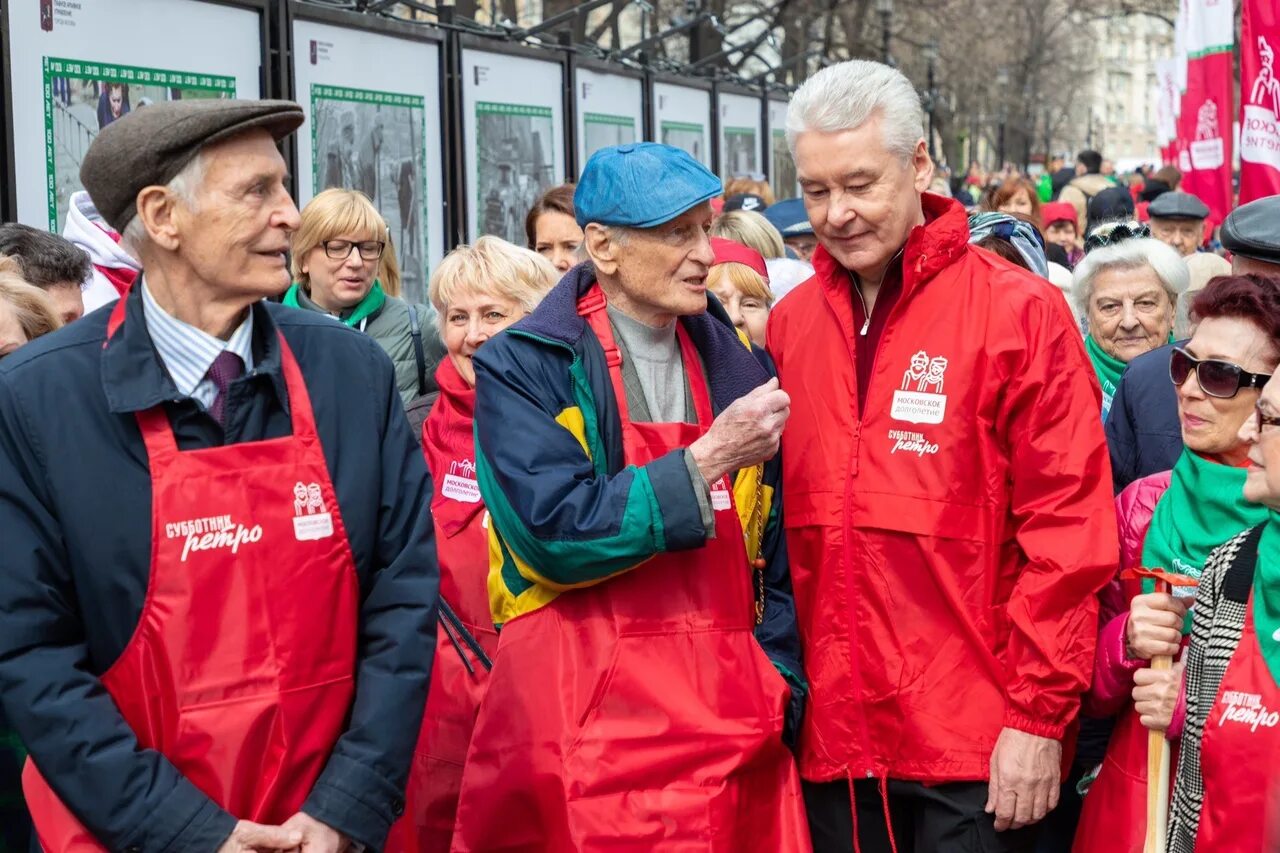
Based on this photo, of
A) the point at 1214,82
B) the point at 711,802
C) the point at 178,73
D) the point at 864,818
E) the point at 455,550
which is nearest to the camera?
the point at 711,802

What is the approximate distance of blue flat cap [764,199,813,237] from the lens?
340 inches

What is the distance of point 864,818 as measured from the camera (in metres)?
3.58

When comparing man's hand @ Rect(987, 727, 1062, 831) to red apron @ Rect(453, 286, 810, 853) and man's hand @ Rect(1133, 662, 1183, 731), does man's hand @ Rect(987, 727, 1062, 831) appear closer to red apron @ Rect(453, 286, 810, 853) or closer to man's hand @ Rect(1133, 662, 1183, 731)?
man's hand @ Rect(1133, 662, 1183, 731)

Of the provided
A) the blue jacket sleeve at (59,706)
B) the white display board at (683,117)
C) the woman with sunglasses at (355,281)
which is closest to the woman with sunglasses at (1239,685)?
the blue jacket sleeve at (59,706)

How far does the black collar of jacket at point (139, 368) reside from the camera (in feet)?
9.20

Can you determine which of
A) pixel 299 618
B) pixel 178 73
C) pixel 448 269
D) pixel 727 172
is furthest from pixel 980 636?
pixel 727 172

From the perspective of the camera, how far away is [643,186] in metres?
3.32

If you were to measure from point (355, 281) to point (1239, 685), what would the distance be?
3.99 m

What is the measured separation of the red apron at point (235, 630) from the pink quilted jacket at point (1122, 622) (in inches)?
62.3

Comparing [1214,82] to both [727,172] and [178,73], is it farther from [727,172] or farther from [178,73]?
[178,73]

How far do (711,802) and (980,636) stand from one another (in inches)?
26.3

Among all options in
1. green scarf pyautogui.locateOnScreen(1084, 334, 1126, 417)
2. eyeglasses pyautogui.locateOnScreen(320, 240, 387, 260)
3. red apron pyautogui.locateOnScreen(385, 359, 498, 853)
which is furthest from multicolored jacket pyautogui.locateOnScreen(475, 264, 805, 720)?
eyeglasses pyautogui.locateOnScreen(320, 240, 387, 260)

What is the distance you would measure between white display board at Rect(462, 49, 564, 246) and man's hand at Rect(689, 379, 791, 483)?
604cm

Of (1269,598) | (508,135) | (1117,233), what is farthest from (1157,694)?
(508,135)
